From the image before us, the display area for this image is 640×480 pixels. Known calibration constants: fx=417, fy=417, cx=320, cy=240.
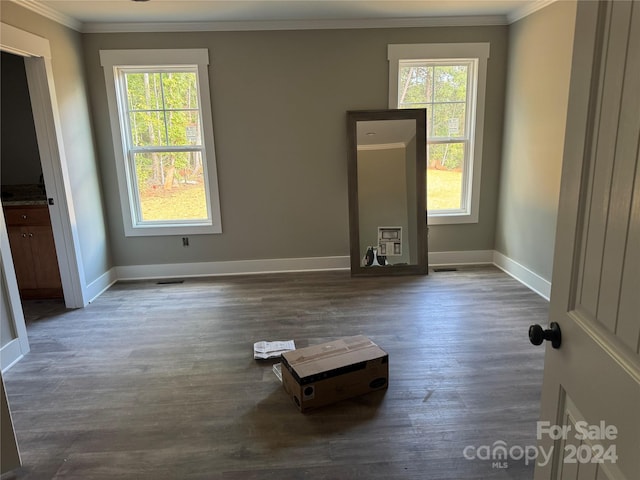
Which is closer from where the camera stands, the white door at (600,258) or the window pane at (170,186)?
the white door at (600,258)

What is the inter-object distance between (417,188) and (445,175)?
17.8 inches

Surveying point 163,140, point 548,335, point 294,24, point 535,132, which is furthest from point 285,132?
point 548,335

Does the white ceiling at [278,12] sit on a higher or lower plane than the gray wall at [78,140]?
higher

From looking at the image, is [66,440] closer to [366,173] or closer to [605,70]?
[605,70]

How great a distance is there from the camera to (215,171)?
433 cm

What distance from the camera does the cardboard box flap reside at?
223cm

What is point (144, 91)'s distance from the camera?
4.21 m

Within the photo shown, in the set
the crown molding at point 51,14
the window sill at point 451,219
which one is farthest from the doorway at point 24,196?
the window sill at point 451,219

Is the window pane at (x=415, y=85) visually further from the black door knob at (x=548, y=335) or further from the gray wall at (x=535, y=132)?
the black door knob at (x=548, y=335)

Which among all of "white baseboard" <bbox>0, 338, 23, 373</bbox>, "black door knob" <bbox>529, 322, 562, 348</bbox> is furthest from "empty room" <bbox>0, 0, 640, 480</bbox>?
"black door knob" <bbox>529, 322, 562, 348</bbox>

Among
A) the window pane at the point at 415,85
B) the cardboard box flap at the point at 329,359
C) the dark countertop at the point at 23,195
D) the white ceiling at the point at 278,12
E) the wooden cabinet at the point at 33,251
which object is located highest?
the white ceiling at the point at 278,12

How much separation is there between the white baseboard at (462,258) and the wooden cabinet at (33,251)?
3818 mm

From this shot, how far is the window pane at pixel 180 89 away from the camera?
4.18 m

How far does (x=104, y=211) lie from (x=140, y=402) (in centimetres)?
262
